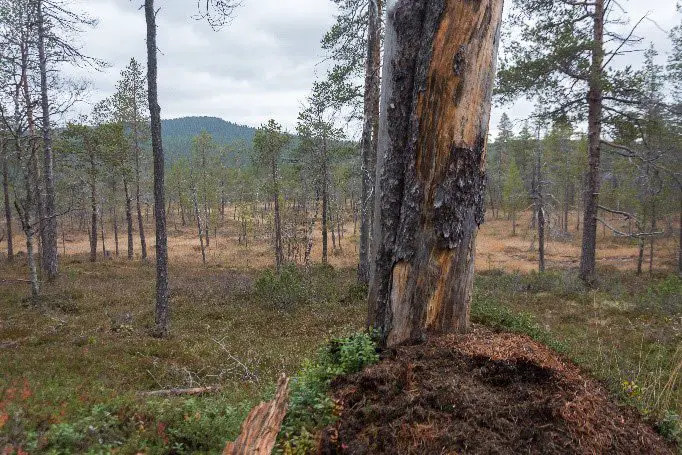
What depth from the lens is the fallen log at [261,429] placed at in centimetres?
238

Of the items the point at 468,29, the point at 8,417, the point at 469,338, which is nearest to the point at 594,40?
the point at 468,29

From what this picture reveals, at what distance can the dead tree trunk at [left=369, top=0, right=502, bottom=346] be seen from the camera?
3217mm

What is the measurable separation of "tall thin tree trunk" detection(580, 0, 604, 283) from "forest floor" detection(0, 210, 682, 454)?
96 cm

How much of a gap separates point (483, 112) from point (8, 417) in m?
5.12

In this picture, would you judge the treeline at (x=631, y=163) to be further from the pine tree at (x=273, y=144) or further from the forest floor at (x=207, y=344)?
the pine tree at (x=273, y=144)

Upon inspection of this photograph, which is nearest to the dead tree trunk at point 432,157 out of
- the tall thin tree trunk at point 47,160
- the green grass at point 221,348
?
the green grass at point 221,348

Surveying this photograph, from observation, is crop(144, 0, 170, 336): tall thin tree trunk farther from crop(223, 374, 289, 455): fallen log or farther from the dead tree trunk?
crop(223, 374, 289, 455): fallen log

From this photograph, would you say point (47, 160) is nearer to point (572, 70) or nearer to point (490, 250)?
point (572, 70)

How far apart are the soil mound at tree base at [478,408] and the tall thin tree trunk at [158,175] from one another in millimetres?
8535

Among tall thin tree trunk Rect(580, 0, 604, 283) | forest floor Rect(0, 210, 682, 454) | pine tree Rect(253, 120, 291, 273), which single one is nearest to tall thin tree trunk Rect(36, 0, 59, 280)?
forest floor Rect(0, 210, 682, 454)

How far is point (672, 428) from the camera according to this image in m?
2.84

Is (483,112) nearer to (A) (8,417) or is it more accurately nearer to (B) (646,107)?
(A) (8,417)

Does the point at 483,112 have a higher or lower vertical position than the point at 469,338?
higher

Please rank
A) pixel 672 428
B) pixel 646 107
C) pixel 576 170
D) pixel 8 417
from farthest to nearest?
pixel 576 170 → pixel 646 107 → pixel 8 417 → pixel 672 428
